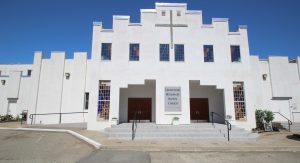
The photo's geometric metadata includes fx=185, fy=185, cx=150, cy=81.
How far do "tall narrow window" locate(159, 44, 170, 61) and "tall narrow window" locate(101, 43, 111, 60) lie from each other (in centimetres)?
411

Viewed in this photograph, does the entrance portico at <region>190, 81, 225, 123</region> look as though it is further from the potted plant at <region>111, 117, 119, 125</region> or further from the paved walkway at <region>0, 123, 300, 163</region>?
the paved walkway at <region>0, 123, 300, 163</region>

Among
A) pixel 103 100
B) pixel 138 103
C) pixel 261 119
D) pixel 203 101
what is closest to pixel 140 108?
pixel 138 103

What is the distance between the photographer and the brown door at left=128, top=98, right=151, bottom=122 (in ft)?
52.3

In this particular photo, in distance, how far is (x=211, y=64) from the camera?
1484cm

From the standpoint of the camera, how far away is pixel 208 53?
15.1 metres

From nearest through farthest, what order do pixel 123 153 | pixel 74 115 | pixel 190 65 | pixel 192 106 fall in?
pixel 123 153
pixel 190 65
pixel 192 106
pixel 74 115

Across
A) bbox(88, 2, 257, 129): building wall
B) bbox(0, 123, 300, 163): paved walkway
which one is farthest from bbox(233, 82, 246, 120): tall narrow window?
bbox(0, 123, 300, 163): paved walkway

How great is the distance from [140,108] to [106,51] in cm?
557

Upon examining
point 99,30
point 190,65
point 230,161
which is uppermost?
point 99,30

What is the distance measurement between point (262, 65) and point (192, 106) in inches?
356

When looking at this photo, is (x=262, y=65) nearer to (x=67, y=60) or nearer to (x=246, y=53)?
(x=246, y=53)

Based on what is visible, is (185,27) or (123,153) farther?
(185,27)

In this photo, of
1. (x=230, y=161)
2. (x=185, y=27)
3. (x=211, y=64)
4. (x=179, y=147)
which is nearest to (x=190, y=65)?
(x=211, y=64)

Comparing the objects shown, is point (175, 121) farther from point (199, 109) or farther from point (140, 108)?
point (140, 108)
